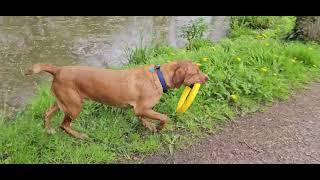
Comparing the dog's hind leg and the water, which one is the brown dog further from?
the water

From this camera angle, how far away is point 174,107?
5.25 meters

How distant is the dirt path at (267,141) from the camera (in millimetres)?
4527

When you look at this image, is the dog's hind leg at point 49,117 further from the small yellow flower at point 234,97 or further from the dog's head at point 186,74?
the small yellow flower at point 234,97

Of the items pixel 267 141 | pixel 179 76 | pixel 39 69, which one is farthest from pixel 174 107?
pixel 39 69

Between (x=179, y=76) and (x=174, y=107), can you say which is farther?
(x=174, y=107)

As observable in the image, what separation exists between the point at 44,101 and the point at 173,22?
169 inches

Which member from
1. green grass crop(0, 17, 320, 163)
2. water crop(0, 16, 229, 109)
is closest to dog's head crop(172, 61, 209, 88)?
green grass crop(0, 17, 320, 163)

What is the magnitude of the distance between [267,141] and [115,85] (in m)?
1.62

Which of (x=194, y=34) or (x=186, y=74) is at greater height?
(x=186, y=74)

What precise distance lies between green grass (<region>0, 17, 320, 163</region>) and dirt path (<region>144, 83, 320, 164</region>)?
0.15 m

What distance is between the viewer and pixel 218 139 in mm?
4824

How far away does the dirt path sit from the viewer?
4.53 meters

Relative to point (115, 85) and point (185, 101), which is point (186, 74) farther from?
point (115, 85)

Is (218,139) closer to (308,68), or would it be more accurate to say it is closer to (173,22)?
(308,68)
